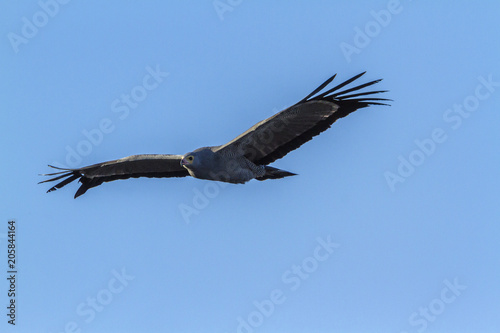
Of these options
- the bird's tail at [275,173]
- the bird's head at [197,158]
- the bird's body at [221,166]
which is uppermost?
the bird's head at [197,158]

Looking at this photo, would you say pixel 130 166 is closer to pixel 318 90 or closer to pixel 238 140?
pixel 238 140

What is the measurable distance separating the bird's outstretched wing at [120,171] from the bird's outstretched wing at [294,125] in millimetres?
2466

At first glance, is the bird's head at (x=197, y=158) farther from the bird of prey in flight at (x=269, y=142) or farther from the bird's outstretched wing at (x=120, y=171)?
the bird's outstretched wing at (x=120, y=171)

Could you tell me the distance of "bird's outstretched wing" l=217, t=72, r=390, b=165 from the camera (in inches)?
654

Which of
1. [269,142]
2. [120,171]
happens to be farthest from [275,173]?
[120,171]

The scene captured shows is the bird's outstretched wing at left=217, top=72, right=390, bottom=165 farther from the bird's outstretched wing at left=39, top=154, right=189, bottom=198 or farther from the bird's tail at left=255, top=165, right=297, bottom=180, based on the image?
the bird's outstretched wing at left=39, top=154, right=189, bottom=198

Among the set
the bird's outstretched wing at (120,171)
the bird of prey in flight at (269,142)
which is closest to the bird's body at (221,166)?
the bird of prey in flight at (269,142)

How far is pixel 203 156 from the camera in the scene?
57.0 ft

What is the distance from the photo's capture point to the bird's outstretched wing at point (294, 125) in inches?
654

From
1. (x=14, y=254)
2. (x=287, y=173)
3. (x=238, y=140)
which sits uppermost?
(x=14, y=254)

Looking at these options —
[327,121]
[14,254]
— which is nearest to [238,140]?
[327,121]

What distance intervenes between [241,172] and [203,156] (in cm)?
101

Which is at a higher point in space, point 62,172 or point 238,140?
point 62,172

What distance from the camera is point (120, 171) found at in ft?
66.3
